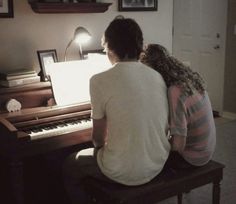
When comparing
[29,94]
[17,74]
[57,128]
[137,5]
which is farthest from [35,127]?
[137,5]

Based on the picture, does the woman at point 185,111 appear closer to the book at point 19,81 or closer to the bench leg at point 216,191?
the bench leg at point 216,191

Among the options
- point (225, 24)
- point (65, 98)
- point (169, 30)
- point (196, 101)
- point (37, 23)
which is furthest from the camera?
point (225, 24)

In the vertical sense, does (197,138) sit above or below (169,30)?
below

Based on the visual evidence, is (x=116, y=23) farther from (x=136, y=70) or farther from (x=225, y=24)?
(x=225, y=24)

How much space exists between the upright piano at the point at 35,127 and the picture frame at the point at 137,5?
0.83m

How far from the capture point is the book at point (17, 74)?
2.29 meters

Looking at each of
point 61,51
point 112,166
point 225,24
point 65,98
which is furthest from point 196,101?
point 225,24

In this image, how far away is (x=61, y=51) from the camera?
2.63 meters

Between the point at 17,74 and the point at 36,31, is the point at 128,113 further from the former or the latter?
the point at 36,31

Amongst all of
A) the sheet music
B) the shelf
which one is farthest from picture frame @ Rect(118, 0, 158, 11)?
the sheet music

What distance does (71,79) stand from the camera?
2342mm

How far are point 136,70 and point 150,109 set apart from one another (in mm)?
183

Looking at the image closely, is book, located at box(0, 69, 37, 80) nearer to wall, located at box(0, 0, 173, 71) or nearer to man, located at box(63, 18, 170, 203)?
wall, located at box(0, 0, 173, 71)

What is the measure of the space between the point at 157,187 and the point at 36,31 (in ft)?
4.05
